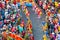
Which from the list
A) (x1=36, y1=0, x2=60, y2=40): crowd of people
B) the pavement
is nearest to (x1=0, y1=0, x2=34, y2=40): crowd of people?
the pavement

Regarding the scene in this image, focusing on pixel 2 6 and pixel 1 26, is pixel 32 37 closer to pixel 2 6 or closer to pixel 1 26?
pixel 1 26

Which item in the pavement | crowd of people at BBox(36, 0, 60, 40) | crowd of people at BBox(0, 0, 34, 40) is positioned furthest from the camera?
the pavement

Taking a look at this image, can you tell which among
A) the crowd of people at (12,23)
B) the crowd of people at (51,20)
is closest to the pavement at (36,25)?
the crowd of people at (51,20)

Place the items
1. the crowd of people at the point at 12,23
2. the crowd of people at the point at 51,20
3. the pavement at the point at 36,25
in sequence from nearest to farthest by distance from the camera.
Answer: the crowd of people at the point at 12,23 < the crowd of people at the point at 51,20 < the pavement at the point at 36,25

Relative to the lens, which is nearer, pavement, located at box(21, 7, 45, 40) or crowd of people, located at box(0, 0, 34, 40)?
crowd of people, located at box(0, 0, 34, 40)

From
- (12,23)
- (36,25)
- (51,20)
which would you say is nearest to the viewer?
(12,23)

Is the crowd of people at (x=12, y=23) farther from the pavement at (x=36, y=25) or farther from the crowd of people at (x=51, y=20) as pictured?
the crowd of people at (x=51, y=20)

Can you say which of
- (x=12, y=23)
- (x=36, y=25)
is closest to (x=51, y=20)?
(x=36, y=25)

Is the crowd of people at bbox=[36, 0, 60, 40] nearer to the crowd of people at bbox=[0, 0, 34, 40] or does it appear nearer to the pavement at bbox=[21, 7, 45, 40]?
the pavement at bbox=[21, 7, 45, 40]

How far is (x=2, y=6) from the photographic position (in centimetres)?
1728

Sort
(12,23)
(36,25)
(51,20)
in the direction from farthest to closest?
(36,25), (51,20), (12,23)

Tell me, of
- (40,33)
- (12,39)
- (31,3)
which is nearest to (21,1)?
(31,3)

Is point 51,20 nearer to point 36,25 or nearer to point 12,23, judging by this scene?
point 36,25

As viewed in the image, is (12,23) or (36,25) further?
(36,25)
